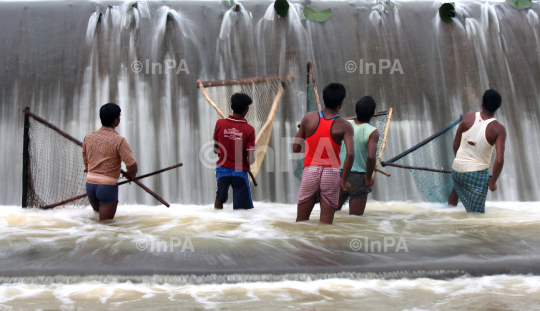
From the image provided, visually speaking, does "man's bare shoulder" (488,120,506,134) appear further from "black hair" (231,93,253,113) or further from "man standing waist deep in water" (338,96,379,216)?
"black hair" (231,93,253,113)

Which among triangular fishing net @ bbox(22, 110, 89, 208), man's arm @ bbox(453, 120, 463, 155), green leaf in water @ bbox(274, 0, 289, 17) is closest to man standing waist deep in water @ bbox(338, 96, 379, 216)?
man's arm @ bbox(453, 120, 463, 155)

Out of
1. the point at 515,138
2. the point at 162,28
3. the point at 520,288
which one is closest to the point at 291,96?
the point at 162,28

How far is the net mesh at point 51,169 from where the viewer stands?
6.16 metres

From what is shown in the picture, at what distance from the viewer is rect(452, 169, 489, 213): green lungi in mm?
5477

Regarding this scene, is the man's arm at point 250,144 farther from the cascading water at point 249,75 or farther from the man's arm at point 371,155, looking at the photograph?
the man's arm at point 371,155

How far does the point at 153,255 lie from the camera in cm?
379

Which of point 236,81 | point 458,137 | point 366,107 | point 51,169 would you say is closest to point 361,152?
point 366,107

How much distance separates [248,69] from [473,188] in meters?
5.31

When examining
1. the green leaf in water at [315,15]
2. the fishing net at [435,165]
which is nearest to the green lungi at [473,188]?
the fishing net at [435,165]

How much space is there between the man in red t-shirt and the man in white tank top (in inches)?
103

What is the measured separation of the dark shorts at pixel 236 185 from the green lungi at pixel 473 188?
8.73 feet

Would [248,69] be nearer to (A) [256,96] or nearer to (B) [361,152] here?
(A) [256,96]

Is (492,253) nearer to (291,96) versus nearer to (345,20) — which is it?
(291,96)

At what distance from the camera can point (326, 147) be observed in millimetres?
4406
